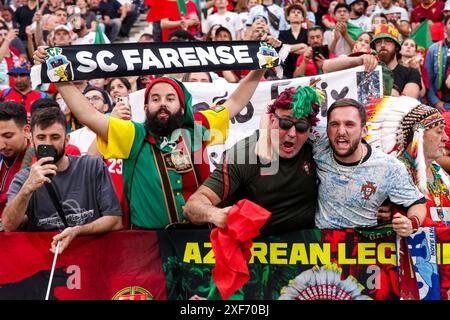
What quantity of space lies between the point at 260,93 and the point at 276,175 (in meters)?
2.92

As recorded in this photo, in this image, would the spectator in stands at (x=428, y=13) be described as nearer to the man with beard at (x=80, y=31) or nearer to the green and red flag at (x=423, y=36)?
the green and red flag at (x=423, y=36)

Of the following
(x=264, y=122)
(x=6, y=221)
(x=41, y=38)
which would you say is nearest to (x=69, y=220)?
(x=6, y=221)

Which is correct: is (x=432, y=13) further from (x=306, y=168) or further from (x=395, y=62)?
(x=306, y=168)

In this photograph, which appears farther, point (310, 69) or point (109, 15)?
point (109, 15)

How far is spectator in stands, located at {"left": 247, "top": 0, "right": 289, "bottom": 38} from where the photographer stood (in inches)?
492

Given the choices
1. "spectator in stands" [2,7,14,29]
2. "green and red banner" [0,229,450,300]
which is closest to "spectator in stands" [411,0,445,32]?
"spectator in stands" [2,7,14,29]

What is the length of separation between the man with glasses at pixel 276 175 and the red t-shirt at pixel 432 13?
951cm

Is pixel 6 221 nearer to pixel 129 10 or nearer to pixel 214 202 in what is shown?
pixel 214 202

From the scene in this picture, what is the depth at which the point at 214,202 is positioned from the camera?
5.02 m

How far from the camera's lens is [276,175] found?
5051 mm

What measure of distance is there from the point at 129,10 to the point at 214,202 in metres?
12.4

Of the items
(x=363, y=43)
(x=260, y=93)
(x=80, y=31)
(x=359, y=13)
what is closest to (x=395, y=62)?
(x=363, y=43)

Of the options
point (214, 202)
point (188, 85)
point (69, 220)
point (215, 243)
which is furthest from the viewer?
point (188, 85)

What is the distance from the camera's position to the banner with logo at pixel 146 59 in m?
5.41
